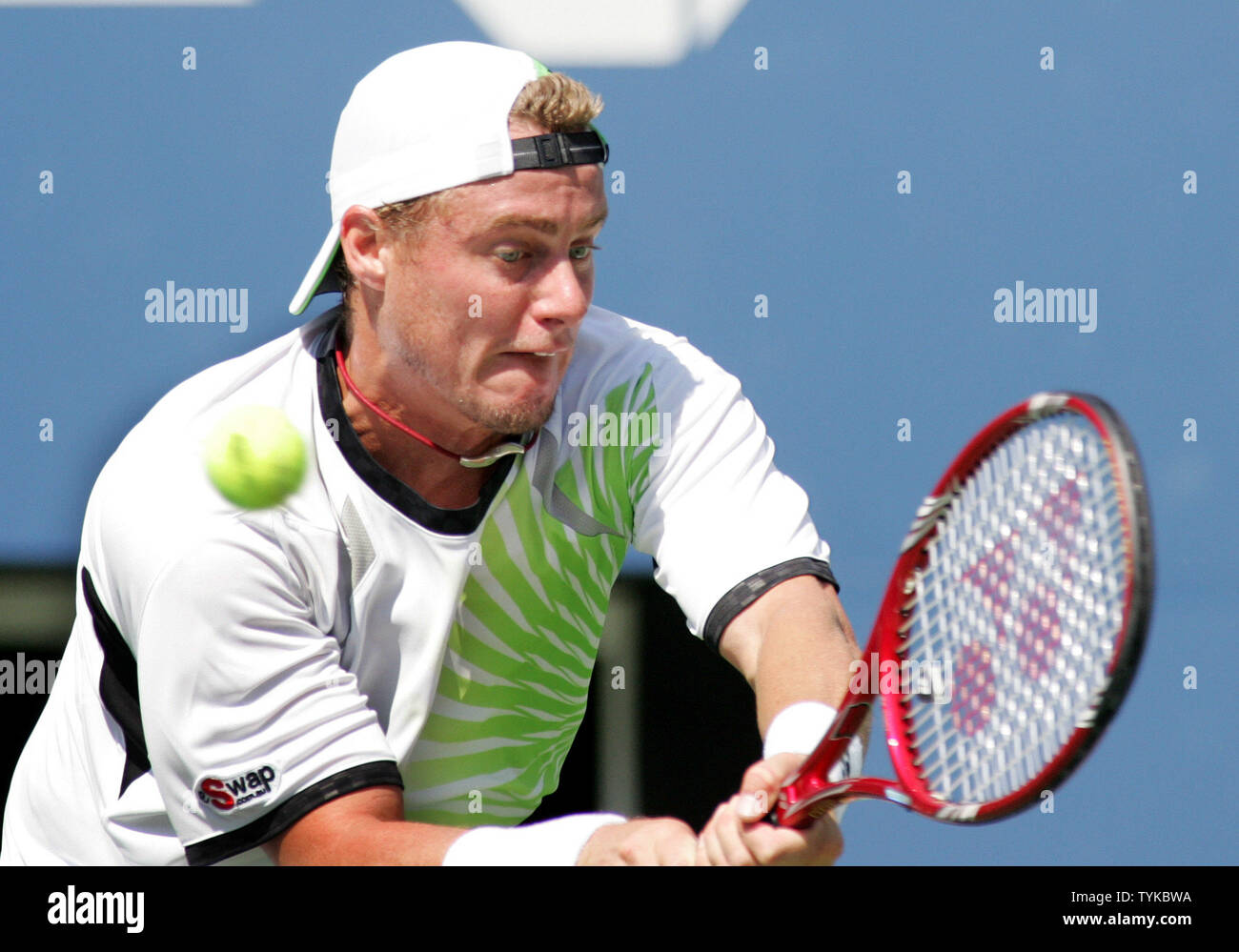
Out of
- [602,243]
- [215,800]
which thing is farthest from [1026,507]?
[602,243]

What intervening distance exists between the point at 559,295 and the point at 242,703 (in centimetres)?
61

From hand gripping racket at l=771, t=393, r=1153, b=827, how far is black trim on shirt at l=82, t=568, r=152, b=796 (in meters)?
0.84

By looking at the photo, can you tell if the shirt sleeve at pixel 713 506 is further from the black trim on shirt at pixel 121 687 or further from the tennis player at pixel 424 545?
the black trim on shirt at pixel 121 687

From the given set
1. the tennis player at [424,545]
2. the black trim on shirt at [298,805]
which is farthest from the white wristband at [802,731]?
the black trim on shirt at [298,805]

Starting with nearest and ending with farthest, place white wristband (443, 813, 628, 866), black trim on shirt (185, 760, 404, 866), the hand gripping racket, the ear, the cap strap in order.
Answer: the hand gripping racket, white wristband (443, 813, 628, 866), black trim on shirt (185, 760, 404, 866), the cap strap, the ear

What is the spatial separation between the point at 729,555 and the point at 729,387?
265mm

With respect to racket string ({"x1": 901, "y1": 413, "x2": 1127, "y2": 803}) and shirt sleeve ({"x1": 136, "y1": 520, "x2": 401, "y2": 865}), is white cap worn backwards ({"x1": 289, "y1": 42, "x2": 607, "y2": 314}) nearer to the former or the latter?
shirt sleeve ({"x1": 136, "y1": 520, "x2": 401, "y2": 865})

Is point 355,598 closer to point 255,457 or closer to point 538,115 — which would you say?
point 255,457

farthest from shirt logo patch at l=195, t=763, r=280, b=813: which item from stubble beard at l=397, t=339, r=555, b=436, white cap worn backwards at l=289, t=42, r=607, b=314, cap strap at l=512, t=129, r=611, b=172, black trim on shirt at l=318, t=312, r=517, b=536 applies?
cap strap at l=512, t=129, r=611, b=172

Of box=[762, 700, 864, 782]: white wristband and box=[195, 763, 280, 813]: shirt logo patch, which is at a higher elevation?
box=[762, 700, 864, 782]: white wristband

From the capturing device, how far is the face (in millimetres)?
1771

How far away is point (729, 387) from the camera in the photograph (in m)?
1.96

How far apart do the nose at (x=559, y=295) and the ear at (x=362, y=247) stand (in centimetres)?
23
